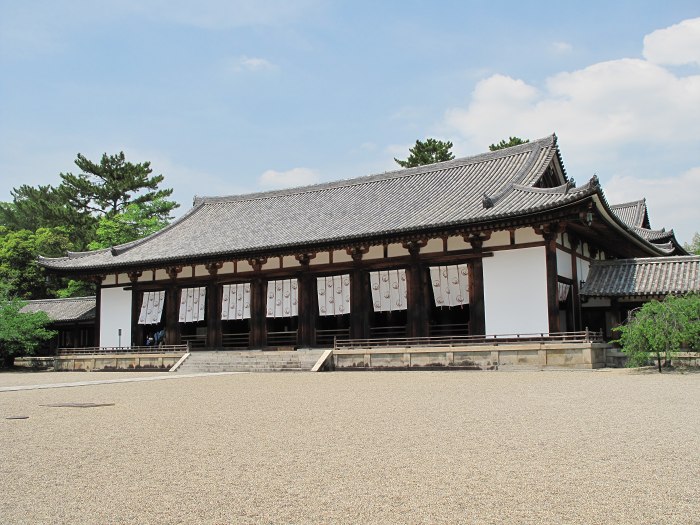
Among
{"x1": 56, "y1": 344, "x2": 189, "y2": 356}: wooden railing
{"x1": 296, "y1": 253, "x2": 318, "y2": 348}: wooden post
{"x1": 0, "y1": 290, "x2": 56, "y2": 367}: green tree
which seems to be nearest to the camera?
Result: {"x1": 296, "y1": 253, "x2": 318, "y2": 348}: wooden post

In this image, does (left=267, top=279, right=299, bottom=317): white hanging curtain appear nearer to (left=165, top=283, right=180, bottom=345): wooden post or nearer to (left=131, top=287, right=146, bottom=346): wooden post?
(left=165, top=283, right=180, bottom=345): wooden post

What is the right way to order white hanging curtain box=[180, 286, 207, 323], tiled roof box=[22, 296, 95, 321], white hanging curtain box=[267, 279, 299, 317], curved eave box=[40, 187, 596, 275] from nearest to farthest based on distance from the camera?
1. curved eave box=[40, 187, 596, 275]
2. white hanging curtain box=[267, 279, 299, 317]
3. white hanging curtain box=[180, 286, 207, 323]
4. tiled roof box=[22, 296, 95, 321]

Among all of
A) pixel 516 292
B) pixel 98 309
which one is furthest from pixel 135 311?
pixel 516 292

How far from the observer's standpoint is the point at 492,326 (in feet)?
64.7

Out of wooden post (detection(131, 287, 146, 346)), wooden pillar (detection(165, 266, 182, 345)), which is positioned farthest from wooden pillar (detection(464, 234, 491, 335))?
wooden post (detection(131, 287, 146, 346))

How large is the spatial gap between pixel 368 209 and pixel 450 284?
5.95m

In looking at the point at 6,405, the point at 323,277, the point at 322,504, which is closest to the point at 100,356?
the point at 323,277

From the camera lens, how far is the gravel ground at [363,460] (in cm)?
456

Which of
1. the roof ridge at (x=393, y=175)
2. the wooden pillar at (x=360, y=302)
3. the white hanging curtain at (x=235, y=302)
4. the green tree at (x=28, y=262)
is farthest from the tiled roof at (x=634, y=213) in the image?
the green tree at (x=28, y=262)

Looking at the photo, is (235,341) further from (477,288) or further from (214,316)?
(477,288)

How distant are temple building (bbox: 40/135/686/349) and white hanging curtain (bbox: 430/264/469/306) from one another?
0.12 ft

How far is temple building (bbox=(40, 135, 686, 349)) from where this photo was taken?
63.8 feet

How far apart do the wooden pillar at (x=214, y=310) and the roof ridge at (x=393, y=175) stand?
7.03 metres

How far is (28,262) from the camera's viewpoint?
4025 centimetres
